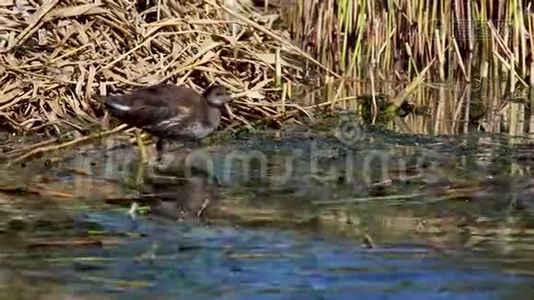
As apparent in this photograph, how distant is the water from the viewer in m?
3.72

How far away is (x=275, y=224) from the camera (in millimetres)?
4551

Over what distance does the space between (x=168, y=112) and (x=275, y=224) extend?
1.89 metres

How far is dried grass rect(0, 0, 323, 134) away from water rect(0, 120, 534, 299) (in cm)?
62

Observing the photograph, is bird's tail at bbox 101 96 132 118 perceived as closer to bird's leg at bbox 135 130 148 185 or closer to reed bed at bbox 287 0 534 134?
bird's leg at bbox 135 130 148 185

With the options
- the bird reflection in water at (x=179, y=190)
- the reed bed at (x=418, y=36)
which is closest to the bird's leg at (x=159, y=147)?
the bird reflection in water at (x=179, y=190)

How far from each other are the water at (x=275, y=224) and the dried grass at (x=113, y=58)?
62 cm

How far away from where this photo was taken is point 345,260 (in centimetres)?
400

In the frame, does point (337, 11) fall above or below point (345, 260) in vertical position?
above

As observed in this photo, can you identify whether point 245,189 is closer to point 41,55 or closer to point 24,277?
point 24,277

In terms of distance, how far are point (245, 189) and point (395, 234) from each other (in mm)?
1028

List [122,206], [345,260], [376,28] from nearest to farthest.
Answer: [345,260]
[122,206]
[376,28]

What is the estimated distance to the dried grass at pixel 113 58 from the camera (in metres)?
6.87

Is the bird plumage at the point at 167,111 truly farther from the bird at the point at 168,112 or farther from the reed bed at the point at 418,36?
the reed bed at the point at 418,36

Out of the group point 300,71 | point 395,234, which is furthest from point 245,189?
point 300,71
